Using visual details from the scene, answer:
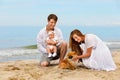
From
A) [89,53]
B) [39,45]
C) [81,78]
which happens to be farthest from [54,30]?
[81,78]

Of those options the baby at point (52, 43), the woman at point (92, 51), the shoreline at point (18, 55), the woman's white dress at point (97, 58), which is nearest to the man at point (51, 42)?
the baby at point (52, 43)

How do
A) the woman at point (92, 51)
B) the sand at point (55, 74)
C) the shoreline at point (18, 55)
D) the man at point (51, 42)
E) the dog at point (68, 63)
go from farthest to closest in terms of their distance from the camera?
the shoreline at point (18, 55) → the man at point (51, 42) → the dog at point (68, 63) → the woman at point (92, 51) → the sand at point (55, 74)

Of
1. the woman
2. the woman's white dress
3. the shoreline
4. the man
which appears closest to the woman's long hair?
the woman

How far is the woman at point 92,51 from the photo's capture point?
7.84 m

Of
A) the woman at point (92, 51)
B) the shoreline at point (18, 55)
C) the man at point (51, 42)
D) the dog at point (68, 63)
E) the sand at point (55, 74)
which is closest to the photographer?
the sand at point (55, 74)

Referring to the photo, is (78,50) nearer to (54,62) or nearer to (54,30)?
(54,30)

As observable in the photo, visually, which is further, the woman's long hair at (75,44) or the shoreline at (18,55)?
the shoreline at (18,55)

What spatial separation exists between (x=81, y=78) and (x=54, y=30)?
5.23 feet

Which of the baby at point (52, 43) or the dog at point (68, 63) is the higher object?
the baby at point (52, 43)

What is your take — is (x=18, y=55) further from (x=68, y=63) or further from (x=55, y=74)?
(x=55, y=74)

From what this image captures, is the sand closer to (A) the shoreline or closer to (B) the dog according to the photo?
(B) the dog

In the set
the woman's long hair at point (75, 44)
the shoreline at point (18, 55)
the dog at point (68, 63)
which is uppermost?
the woman's long hair at point (75, 44)

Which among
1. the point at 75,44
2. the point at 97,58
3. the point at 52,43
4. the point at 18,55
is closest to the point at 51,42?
the point at 52,43

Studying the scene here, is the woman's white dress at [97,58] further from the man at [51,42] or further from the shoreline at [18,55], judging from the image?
the shoreline at [18,55]
